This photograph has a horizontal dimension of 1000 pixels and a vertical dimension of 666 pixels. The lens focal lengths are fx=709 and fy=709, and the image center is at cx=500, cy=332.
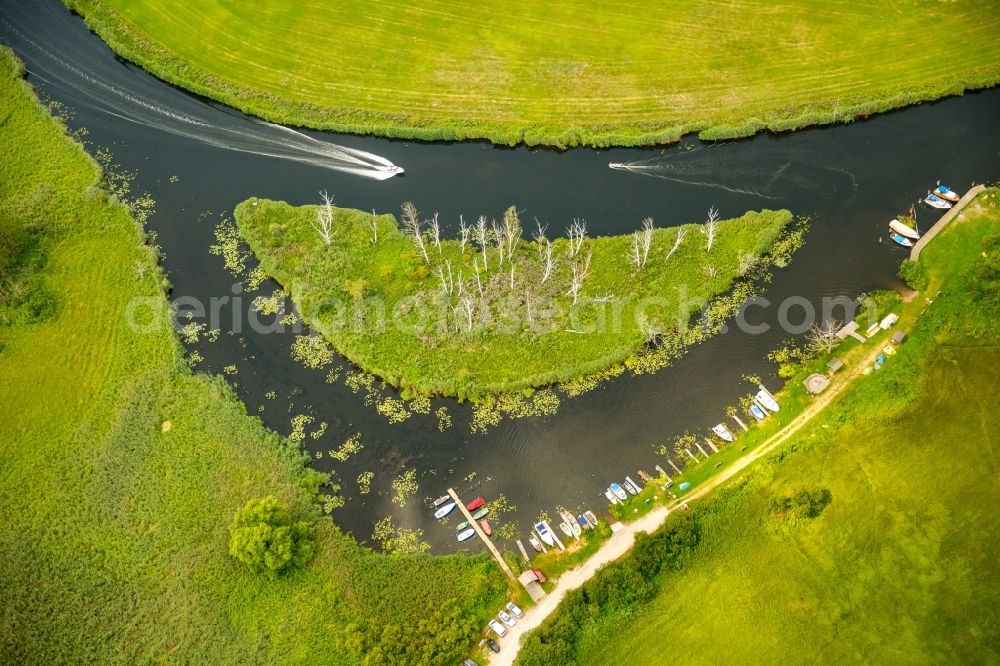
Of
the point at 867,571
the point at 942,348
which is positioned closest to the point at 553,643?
the point at 867,571

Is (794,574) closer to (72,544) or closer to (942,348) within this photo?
(942,348)

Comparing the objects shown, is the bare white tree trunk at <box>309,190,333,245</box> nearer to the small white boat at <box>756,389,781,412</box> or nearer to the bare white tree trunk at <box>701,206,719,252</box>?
the bare white tree trunk at <box>701,206,719,252</box>

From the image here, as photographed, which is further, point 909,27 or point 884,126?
point 909,27

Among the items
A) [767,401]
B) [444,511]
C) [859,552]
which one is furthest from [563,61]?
[859,552]

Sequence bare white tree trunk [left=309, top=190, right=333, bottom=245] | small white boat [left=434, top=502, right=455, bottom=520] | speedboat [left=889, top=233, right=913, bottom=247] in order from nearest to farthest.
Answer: small white boat [left=434, top=502, right=455, bottom=520]
speedboat [left=889, top=233, right=913, bottom=247]
bare white tree trunk [left=309, top=190, right=333, bottom=245]

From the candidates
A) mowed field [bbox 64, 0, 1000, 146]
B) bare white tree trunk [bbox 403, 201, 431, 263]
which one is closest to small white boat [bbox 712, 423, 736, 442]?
bare white tree trunk [bbox 403, 201, 431, 263]

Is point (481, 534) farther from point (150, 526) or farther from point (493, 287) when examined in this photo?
point (150, 526)
